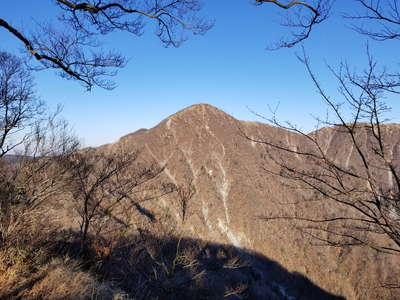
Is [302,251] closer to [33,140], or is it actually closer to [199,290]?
[199,290]

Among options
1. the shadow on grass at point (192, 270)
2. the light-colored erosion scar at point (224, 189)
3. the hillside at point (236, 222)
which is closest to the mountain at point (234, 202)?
the light-colored erosion scar at point (224, 189)

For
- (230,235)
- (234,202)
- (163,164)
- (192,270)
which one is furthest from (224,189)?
(192,270)

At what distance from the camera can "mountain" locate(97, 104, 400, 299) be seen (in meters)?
27.8

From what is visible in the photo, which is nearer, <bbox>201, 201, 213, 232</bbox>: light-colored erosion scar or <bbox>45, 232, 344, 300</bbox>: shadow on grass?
<bbox>45, 232, 344, 300</bbox>: shadow on grass

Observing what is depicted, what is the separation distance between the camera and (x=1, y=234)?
370 cm

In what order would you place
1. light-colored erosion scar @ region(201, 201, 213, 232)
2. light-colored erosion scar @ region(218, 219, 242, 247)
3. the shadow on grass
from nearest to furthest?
1. the shadow on grass
2. light-colored erosion scar @ region(218, 219, 242, 247)
3. light-colored erosion scar @ region(201, 201, 213, 232)

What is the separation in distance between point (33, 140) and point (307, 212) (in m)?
32.8

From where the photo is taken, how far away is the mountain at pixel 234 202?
27781mm

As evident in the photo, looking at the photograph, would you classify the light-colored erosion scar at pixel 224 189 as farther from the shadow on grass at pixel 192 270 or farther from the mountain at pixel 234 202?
the shadow on grass at pixel 192 270

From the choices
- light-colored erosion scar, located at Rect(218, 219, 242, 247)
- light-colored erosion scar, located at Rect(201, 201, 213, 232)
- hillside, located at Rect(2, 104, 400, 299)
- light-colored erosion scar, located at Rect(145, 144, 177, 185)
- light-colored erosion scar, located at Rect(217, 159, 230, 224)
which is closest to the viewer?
hillside, located at Rect(2, 104, 400, 299)

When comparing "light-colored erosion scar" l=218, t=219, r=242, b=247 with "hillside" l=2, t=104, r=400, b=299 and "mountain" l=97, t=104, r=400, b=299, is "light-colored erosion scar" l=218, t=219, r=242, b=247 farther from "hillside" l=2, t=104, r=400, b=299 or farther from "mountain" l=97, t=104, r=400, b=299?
"hillside" l=2, t=104, r=400, b=299

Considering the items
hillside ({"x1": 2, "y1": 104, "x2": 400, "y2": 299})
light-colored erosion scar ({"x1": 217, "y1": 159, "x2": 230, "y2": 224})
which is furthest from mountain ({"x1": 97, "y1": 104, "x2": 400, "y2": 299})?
hillside ({"x1": 2, "y1": 104, "x2": 400, "y2": 299})

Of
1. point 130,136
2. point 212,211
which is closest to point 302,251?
point 212,211

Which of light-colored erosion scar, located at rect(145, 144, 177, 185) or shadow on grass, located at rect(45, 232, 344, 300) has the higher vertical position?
light-colored erosion scar, located at rect(145, 144, 177, 185)
